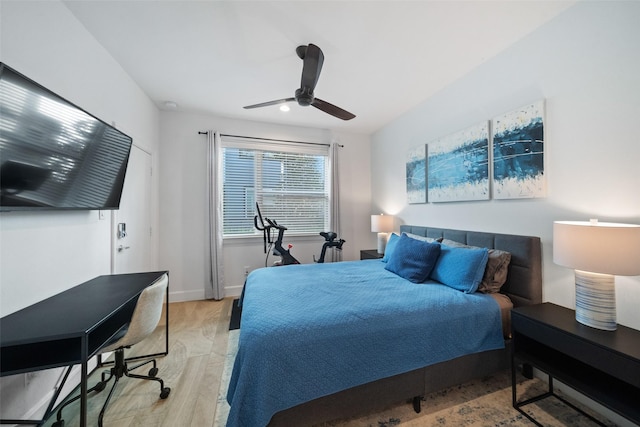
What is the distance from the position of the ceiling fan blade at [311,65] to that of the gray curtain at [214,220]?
2035mm

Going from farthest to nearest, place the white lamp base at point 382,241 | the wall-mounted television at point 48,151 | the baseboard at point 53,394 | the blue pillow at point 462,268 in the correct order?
the white lamp base at point 382,241 < the blue pillow at point 462,268 < the baseboard at point 53,394 < the wall-mounted television at point 48,151

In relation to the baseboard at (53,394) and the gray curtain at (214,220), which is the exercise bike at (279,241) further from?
the baseboard at (53,394)

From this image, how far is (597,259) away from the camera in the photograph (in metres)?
1.26

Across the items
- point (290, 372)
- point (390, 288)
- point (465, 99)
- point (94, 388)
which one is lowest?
point (94, 388)

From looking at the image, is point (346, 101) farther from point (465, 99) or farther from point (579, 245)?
point (579, 245)

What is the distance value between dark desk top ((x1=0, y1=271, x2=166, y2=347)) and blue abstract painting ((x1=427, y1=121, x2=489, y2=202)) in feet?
9.79

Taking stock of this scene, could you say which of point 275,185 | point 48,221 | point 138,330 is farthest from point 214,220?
point 138,330

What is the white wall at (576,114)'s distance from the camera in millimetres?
1423

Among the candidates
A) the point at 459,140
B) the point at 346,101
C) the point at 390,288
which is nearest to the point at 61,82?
the point at 346,101

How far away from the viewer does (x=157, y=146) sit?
3.27m

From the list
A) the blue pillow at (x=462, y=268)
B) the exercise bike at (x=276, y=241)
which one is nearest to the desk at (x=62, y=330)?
the exercise bike at (x=276, y=241)

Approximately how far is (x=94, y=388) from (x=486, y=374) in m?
2.81

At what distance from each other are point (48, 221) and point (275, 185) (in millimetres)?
2660

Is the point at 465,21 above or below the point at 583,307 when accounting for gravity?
above
